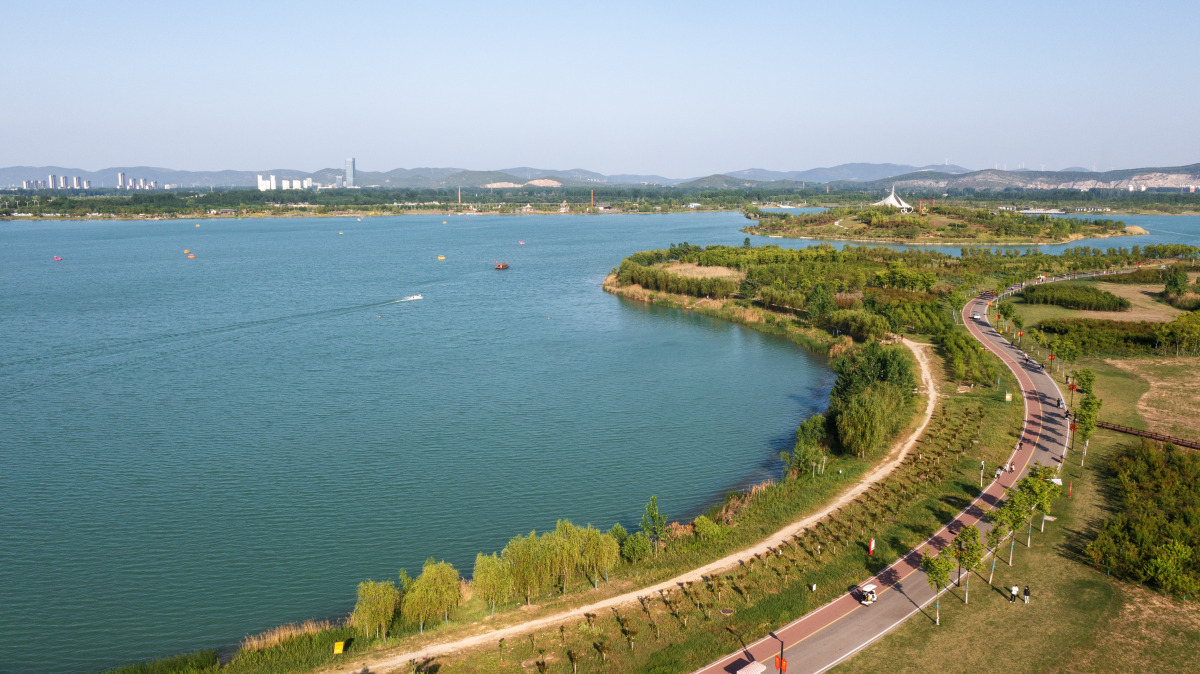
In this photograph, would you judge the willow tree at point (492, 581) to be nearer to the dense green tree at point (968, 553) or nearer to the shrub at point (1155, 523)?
the dense green tree at point (968, 553)

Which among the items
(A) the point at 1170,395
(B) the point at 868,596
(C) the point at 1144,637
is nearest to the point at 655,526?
(B) the point at 868,596

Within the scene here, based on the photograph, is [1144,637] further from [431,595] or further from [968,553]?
[431,595]

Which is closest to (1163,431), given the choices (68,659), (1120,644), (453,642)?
(1120,644)

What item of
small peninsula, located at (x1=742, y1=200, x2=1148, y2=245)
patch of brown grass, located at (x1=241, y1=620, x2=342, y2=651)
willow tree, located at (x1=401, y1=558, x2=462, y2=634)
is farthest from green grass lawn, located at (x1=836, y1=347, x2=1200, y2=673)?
small peninsula, located at (x1=742, y1=200, x2=1148, y2=245)

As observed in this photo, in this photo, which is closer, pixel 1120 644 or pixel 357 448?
pixel 1120 644

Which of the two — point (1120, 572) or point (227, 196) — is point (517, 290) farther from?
point (227, 196)
